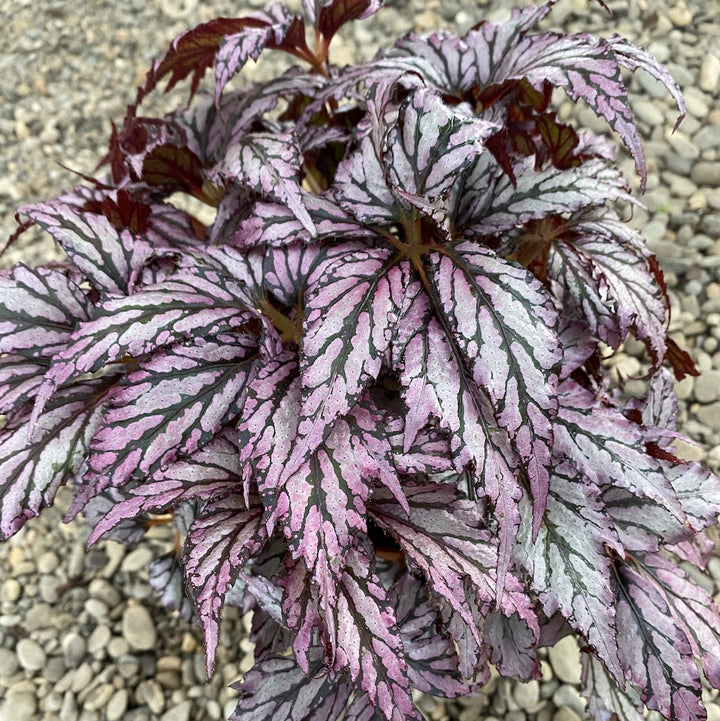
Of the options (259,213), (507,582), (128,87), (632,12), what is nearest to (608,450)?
(507,582)

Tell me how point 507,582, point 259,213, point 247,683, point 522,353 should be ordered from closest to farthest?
point 522,353, point 507,582, point 259,213, point 247,683

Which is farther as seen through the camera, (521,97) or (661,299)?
(521,97)

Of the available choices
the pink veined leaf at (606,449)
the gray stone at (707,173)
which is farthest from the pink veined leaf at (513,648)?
the gray stone at (707,173)

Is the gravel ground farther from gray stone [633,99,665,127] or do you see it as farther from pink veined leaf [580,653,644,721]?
pink veined leaf [580,653,644,721]

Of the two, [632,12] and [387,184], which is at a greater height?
[387,184]

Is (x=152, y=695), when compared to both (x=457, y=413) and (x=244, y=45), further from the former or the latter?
(x=244, y=45)

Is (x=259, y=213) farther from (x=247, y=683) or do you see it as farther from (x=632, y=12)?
(x=632, y=12)

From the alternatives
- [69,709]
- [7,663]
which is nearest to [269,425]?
[69,709]
